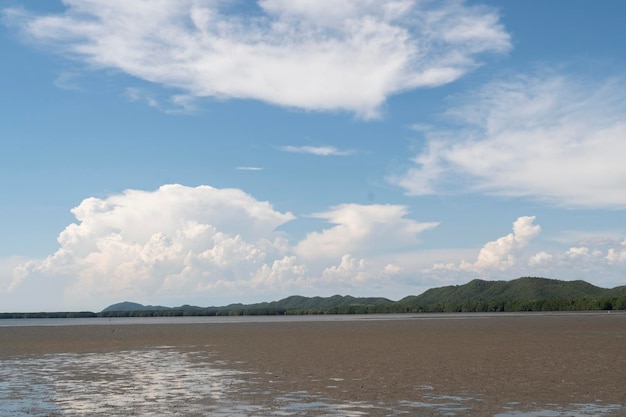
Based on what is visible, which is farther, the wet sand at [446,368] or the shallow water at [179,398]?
the wet sand at [446,368]

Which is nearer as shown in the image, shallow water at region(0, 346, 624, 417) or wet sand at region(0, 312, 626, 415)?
shallow water at region(0, 346, 624, 417)

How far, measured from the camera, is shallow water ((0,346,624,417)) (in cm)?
1831

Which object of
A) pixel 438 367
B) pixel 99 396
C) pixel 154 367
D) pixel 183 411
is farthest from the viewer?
pixel 154 367

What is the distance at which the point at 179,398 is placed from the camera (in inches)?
839

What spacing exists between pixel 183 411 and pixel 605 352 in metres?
24.6

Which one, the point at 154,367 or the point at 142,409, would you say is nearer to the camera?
the point at 142,409

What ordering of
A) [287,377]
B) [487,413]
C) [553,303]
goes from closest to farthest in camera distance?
[487,413], [287,377], [553,303]

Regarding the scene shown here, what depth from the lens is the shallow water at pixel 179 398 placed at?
18.3 meters

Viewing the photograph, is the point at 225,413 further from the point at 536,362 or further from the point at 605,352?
the point at 605,352

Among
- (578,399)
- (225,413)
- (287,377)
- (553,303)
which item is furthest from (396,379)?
(553,303)

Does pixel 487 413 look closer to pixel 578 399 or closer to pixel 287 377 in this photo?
pixel 578 399

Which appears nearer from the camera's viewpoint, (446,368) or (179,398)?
(179,398)

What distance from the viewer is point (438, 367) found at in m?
29.2

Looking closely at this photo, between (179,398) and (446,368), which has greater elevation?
(446,368)
